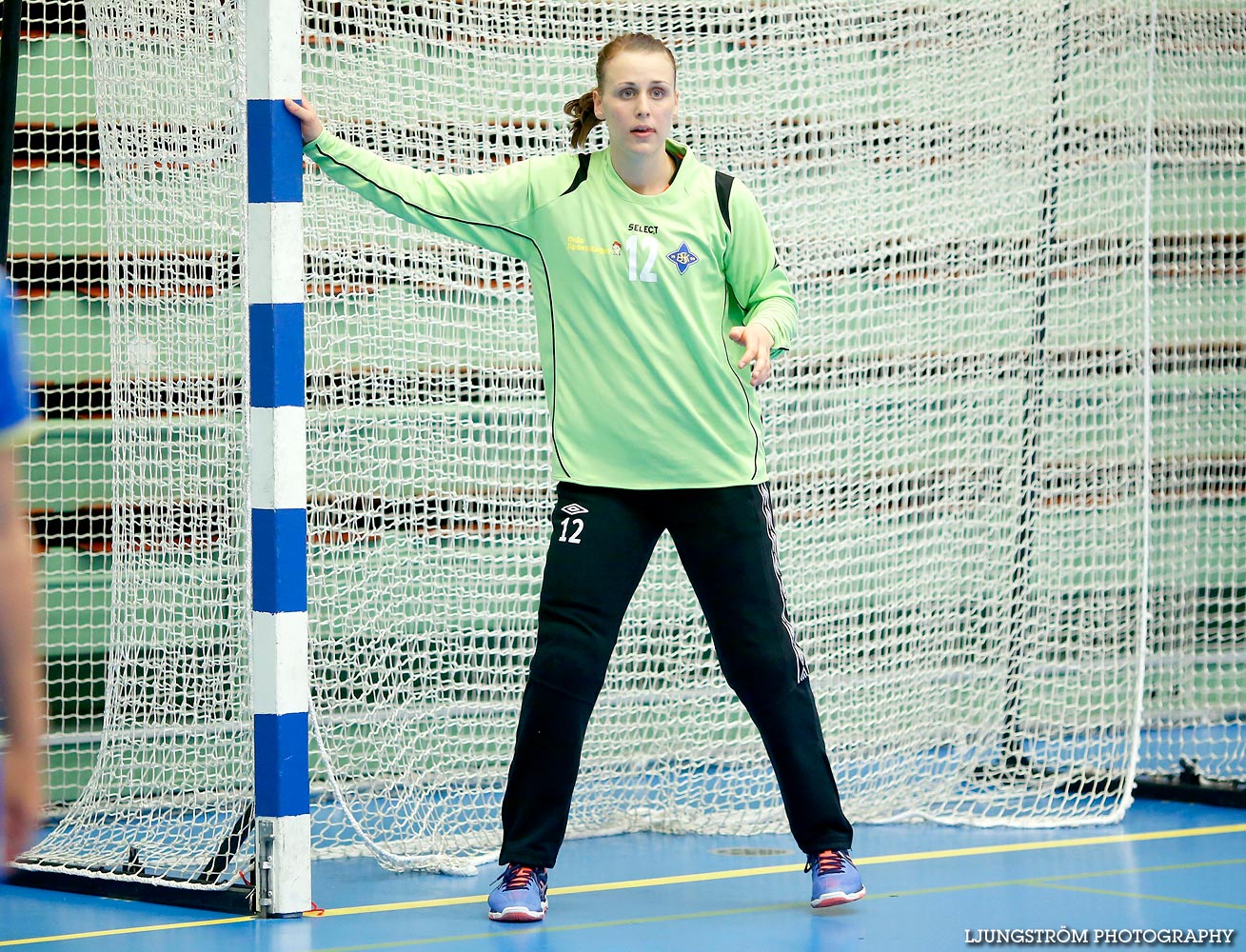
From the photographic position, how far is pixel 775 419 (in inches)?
214

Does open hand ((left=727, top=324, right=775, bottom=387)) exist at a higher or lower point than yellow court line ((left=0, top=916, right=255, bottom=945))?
higher

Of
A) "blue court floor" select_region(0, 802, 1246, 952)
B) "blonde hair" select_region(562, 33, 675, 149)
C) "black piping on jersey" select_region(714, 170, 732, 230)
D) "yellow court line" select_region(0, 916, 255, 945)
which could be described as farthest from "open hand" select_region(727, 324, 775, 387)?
"yellow court line" select_region(0, 916, 255, 945)

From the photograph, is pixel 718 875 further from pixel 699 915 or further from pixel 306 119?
pixel 306 119

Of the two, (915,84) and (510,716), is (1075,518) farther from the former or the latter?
(510,716)

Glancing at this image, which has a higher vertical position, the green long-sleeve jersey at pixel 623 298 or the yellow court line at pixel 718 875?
→ the green long-sleeve jersey at pixel 623 298

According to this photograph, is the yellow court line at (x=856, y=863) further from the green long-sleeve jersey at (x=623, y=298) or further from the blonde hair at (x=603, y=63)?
the blonde hair at (x=603, y=63)

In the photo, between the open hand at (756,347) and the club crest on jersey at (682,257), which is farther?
the club crest on jersey at (682,257)

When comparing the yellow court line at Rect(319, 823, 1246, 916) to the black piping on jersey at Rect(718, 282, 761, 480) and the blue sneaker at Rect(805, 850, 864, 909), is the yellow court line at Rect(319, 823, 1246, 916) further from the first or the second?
the black piping on jersey at Rect(718, 282, 761, 480)

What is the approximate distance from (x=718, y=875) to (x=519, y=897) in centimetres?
74

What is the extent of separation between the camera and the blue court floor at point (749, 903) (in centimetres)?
377

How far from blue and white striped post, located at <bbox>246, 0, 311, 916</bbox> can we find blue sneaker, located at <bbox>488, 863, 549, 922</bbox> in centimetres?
43

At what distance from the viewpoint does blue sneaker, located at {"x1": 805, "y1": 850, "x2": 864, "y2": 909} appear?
4004 mm

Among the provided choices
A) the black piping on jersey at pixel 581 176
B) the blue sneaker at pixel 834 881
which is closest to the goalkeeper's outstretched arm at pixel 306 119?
the black piping on jersey at pixel 581 176

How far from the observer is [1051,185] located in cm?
547
